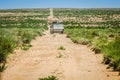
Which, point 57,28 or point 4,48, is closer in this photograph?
point 4,48

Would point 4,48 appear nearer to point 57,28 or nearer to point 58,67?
point 58,67

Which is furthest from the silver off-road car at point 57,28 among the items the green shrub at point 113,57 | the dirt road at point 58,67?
the green shrub at point 113,57

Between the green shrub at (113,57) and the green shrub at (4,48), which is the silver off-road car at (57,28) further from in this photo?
the green shrub at (113,57)

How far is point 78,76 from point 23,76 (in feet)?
7.74

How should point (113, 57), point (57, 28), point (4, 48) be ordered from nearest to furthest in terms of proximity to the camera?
point (113, 57)
point (4, 48)
point (57, 28)

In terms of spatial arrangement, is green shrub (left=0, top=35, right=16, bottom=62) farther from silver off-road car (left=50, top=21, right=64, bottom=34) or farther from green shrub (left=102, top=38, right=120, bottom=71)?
silver off-road car (left=50, top=21, right=64, bottom=34)

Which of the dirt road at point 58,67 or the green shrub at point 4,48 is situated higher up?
the green shrub at point 4,48

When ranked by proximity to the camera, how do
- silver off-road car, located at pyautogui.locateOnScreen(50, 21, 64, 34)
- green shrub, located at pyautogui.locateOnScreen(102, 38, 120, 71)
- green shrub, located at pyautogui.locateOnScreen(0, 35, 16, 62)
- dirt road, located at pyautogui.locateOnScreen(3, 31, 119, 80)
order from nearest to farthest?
dirt road, located at pyautogui.locateOnScreen(3, 31, 119, 80)
green shrub, located at pyautogui.locateOnScreen(102, 38, 120, 71)
green shrub, located at pyautogui.locateOnScreen(0, 35, 16, 62)
silver off-road car, located at pyautogui.locateOnScreen(50, 21, 64, 34)

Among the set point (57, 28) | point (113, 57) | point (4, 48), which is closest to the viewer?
point (113, 57)

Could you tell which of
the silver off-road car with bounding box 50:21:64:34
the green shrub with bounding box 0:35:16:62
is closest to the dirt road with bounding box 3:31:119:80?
the green shrub with bounding box 0:35:16:62

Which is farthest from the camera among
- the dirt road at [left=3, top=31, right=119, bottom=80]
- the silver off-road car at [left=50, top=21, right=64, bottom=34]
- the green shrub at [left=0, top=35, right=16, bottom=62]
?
the silver off-road car at [left=50, top=21, right=64, bottom=34]

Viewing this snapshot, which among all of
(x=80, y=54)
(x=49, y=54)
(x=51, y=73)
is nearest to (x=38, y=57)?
(x=49, y=54)

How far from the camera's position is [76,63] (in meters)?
15.7

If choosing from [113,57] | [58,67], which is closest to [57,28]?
[58,67]
